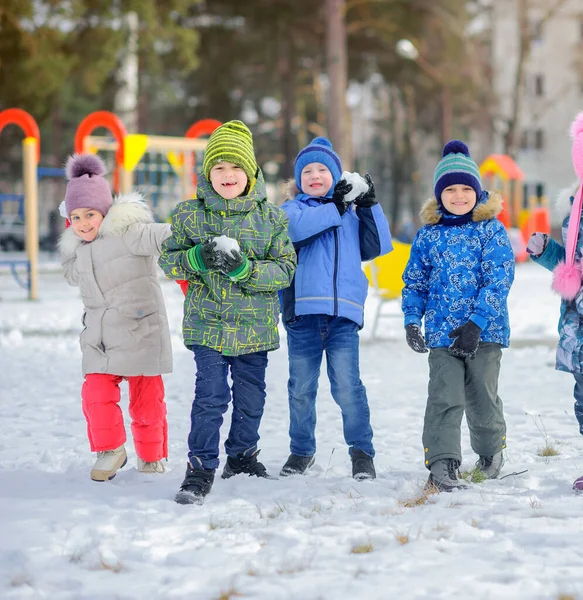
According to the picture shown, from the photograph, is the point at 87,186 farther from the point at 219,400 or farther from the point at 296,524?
the point at 296,524

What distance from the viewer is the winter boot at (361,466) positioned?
14.5ft

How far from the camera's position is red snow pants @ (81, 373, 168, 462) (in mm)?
4523

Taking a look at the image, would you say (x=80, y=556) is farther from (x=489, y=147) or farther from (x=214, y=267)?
(x=489, y=147)

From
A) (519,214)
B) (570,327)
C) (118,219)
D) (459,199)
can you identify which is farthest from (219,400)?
(519,214)

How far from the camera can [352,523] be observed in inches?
144

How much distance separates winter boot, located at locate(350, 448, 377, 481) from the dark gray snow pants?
288 mm

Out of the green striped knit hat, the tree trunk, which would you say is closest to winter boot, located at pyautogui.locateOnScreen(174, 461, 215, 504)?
the green striped knit hat

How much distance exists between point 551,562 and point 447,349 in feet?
4.39

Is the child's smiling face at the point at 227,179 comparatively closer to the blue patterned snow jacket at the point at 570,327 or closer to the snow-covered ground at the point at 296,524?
the snow-covered ground at the point at 296,524

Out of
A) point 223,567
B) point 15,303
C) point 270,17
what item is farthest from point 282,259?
point 270,17

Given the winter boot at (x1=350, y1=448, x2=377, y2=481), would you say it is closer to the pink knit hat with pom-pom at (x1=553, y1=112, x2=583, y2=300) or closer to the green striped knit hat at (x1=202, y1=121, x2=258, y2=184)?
the pink knit hat with pom-pom at (x1=553, y1=112, x2=583, y2=300)

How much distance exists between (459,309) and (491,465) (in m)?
0.77

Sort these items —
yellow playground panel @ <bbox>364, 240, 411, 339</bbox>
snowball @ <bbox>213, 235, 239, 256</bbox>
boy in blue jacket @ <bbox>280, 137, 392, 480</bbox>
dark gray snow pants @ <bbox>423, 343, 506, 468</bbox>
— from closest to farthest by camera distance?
snowball @ <bbox>213, 235, 239, 256</bbox>, dark gray snow pants @ <bbox>423, 343, 506, 468</bbox>, boy in blue jacket @ <bbox>280, 137, 392, 480</bbox>, yellow playground panel @ <bbox>364, 240, 411, 339</bbox>

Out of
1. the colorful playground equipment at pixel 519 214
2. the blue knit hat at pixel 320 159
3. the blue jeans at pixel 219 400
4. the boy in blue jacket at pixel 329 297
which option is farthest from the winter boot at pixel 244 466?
the colorful playground equipment at pixel 519 214
